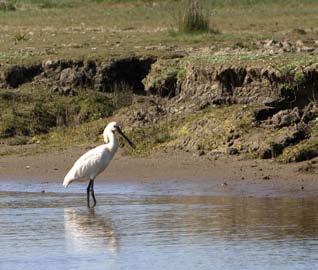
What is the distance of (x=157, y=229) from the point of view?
1071cm

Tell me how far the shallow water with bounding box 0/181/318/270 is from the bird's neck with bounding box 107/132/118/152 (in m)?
0.49

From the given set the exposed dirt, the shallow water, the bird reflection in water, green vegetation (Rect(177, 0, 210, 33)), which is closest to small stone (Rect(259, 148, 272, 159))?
the exposed dirt

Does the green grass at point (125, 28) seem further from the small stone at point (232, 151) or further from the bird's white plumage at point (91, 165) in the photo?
the bird's white plumage at point (91, 165)

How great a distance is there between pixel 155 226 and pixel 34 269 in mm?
1915

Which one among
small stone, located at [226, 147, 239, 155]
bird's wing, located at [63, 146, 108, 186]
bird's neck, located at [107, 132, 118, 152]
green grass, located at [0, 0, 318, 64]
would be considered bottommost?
small stone, located at [226, 147, 239, 155]

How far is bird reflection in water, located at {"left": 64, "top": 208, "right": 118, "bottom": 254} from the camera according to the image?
10.1 meters

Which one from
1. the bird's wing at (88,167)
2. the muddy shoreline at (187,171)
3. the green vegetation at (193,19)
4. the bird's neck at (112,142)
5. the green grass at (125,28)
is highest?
the green vegetation at (193,19)

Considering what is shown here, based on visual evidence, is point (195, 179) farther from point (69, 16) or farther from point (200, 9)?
point (69, 16)

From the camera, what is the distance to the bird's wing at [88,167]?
1298 centimetres

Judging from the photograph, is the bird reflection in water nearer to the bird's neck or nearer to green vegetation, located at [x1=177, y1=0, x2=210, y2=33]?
the bird's neck

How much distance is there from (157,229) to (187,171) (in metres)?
3.33

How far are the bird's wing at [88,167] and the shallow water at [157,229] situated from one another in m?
0.27

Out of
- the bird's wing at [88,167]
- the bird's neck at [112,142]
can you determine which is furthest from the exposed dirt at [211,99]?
the bird's wing at [88,167]

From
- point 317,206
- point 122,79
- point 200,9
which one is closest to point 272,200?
point 317,206
